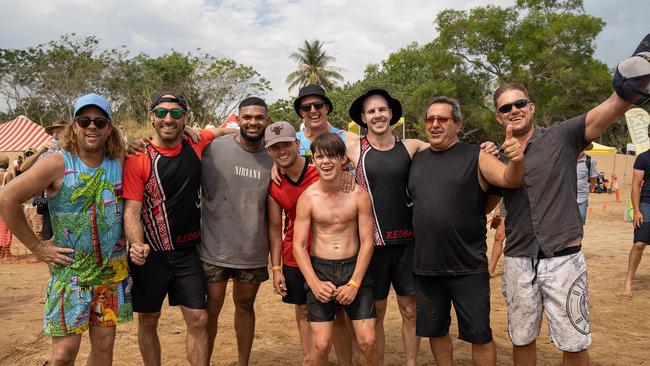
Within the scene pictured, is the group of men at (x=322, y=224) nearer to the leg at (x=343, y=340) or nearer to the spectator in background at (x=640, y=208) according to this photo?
the leg at (x=343, y=340)

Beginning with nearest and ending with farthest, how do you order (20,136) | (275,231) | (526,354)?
1. (526,354)
2. (275,231)
3. (20,136)

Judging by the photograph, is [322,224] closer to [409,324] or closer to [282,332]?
[409,324]

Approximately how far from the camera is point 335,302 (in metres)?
3.90

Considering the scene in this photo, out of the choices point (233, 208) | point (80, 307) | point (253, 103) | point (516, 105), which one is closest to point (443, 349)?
point (516, 105)

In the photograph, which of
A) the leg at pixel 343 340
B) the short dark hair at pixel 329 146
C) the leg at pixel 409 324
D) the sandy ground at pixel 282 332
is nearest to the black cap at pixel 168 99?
the short dark hair at pixel 329 146

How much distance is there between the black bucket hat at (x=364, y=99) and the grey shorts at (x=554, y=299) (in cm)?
173

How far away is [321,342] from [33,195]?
2.37 m

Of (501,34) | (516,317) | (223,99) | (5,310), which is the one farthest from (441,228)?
(223,99)

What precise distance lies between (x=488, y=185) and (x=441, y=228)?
49cm

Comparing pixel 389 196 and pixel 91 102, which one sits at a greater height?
pixel 91 102

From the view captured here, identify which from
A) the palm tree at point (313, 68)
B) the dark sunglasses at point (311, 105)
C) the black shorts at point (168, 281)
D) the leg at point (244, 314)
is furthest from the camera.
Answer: the palm tree at point (313, 68)

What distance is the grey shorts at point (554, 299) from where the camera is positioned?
11.3ft

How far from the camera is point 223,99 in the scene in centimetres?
3950

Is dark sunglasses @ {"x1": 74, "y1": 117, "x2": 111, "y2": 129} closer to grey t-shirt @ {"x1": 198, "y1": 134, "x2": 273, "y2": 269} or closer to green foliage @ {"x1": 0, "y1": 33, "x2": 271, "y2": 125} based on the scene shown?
grey t-shirt @ {"x1": 198, "y1": 134, "x2": 273, "y2": 269}
